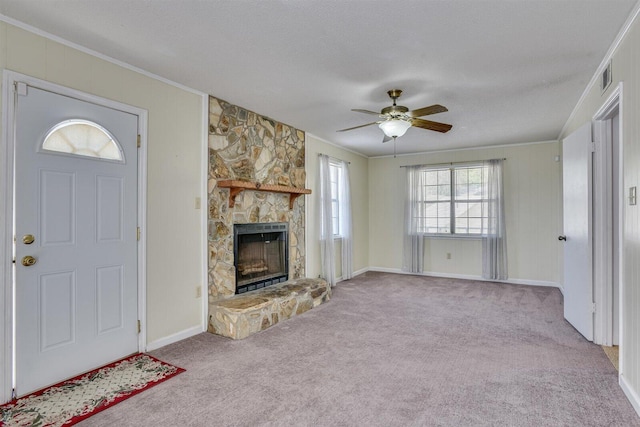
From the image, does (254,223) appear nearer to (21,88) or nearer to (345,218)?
(345,218)

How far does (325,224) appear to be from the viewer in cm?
571

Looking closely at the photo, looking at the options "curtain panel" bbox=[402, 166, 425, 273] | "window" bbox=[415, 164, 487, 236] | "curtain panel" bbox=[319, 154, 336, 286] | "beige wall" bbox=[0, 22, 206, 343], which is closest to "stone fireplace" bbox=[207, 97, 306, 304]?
"beige wall" bbox=[0, 22, 206, 343]

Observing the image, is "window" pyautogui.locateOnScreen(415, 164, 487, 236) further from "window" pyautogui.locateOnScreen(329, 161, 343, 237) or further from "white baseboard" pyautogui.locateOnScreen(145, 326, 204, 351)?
"white baseboard" pyautogui.locateOnScreen(145, 326, 204, 351)

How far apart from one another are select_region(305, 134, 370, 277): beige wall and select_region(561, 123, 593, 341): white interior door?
11.1ft

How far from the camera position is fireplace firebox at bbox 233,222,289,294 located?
4.14 metres

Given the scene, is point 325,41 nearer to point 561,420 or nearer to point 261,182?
point 261,182

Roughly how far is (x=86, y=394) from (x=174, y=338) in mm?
A: 1011

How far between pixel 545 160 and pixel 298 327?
5.14 meters

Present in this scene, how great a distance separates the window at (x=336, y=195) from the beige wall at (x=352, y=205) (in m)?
0.21

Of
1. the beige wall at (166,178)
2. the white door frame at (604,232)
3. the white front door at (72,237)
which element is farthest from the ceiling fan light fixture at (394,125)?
the white front door at (72,237)

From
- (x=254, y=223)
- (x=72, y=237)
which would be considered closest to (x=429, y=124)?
(x=254, y=223)

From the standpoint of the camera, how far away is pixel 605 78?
9.30 feet

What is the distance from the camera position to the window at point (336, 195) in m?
6.27

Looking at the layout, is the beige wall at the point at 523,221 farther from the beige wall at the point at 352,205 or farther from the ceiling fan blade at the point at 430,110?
the ceiling fan blade at the point at 430,110
